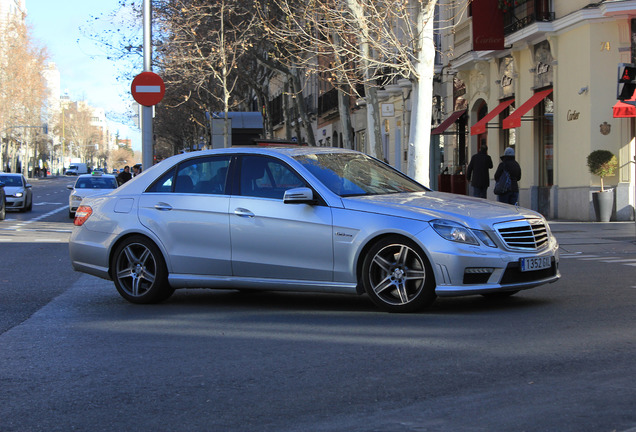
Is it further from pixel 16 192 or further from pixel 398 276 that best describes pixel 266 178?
pixel 16 192

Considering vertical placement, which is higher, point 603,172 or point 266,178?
point 603,172

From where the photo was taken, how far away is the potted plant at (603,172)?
2216 cm

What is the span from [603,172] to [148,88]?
34.5ft

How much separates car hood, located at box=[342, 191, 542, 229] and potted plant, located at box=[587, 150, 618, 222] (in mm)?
14077

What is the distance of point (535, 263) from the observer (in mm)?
8383

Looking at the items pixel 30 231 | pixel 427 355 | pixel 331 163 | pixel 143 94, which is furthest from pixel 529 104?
pixel 427 355

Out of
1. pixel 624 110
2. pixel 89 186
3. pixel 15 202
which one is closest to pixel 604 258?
pixel 624 110

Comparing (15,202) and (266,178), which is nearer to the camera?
(266,178)

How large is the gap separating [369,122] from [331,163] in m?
17.7

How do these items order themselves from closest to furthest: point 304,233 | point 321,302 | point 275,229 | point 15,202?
point 304,233
point 275,229
point 321,302
point 15,202

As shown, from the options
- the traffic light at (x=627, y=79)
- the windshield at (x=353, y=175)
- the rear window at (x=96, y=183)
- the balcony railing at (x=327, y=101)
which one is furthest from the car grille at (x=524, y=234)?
the balcony railing at (x=327, y=101)

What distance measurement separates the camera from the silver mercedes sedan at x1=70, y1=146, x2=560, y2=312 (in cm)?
813

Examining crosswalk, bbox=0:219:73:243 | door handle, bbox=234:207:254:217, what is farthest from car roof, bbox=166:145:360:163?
crosswalk, bbox=0:219:73:243

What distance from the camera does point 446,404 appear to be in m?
5.01
